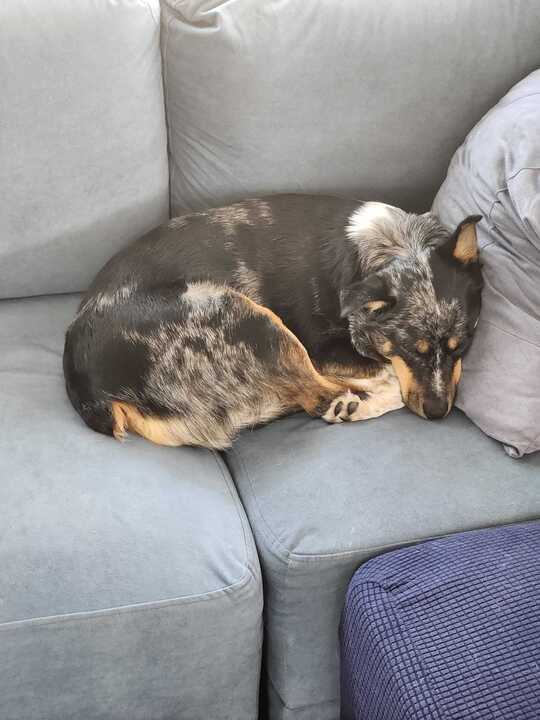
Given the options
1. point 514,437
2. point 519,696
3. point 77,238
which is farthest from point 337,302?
point 519,696

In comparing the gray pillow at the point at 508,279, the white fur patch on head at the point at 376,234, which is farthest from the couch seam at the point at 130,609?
the white fur patch on head at the point at 376,234

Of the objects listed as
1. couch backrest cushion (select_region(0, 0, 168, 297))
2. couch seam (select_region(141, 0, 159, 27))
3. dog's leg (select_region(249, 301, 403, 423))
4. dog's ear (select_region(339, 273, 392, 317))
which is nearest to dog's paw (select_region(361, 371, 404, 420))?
dog's leg (select_region(249, 301, 403, 423))

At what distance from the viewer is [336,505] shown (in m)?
1.77

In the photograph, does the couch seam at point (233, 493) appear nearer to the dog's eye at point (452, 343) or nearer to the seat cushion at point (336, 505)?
the seat cushion at point (336, 505)

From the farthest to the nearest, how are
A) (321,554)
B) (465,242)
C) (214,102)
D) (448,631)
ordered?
(214,102), (465,242), (321,554), (448,631)

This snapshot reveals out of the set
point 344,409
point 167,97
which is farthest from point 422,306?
point 167,97

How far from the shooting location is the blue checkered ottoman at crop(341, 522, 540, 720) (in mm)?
1412

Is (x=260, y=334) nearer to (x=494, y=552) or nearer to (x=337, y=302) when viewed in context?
(x=337, y=302)

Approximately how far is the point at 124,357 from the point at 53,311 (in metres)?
0.56

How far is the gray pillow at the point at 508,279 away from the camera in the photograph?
1.93m

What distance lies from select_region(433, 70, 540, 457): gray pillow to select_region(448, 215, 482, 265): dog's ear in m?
0.07

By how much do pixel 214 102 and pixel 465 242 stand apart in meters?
0.84

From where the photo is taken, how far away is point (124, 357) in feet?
6.48

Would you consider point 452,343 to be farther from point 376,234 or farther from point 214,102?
point 214,102
